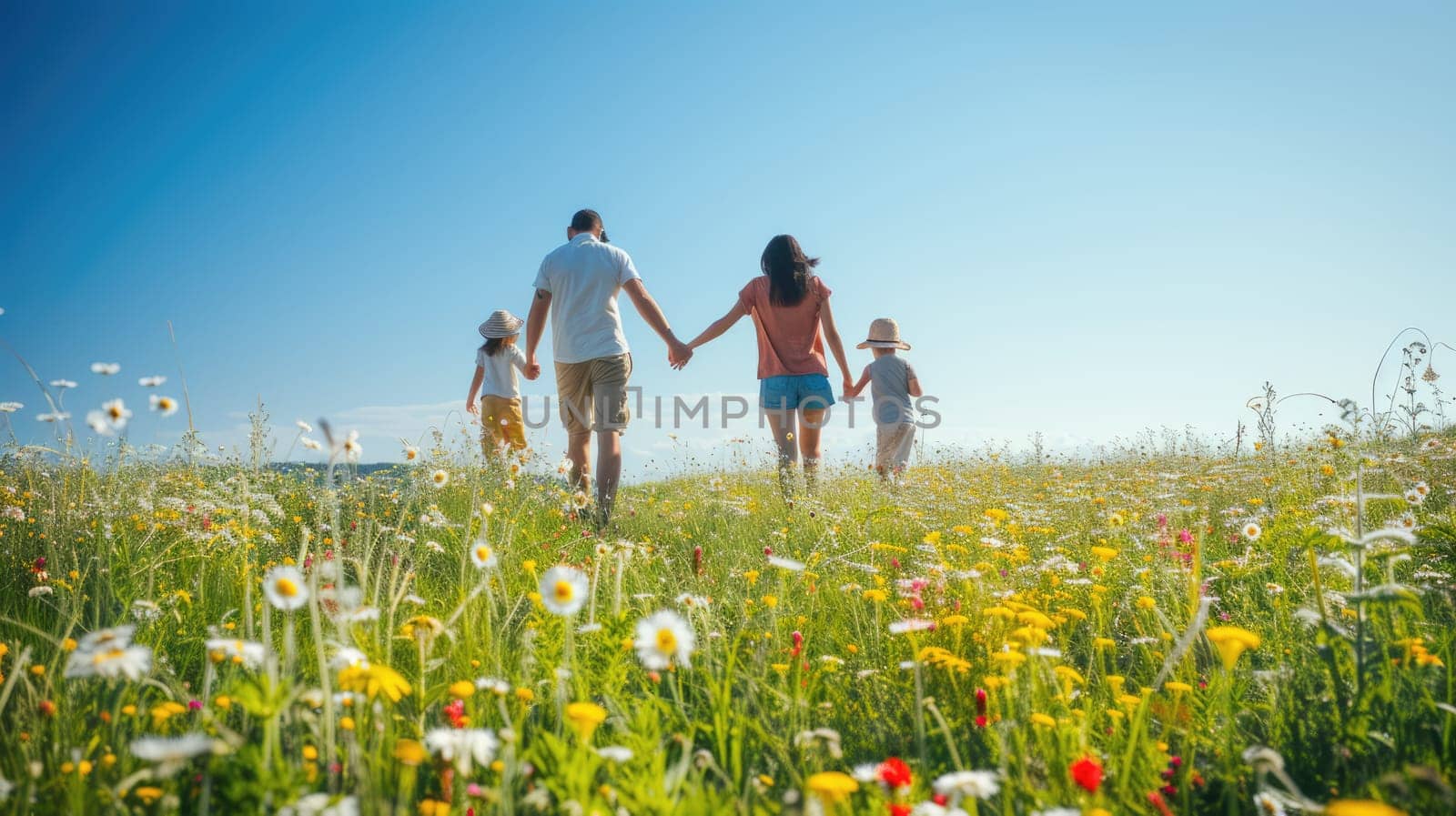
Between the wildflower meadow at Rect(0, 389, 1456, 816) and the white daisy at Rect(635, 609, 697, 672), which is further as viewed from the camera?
the white daisy at Rect(635, 609, 697, 672)

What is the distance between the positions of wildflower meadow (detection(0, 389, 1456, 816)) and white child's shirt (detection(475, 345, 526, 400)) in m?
3.38

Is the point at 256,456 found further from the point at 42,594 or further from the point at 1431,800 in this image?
the point at 1431,800

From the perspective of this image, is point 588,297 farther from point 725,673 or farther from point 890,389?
point 725,673

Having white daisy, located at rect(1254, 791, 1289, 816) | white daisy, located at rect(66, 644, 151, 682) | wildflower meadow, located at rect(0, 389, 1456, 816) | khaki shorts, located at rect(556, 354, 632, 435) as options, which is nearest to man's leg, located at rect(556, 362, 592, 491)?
khaki shorts, located at rect(556, 354, 632, 435)

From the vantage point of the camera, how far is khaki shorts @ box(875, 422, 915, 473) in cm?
736

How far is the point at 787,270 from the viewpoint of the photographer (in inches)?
249

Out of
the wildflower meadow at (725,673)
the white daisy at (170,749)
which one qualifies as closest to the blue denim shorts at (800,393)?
the wildflower meadow at (725,673)

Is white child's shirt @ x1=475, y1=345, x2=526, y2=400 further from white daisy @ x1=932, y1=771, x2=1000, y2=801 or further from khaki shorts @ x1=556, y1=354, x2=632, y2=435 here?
white daisy @ x1=932, y1=771, x2=1000, y2=801

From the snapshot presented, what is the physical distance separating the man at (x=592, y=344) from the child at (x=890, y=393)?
2.70 m

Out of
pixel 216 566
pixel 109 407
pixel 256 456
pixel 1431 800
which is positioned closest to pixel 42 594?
pixel 216 566

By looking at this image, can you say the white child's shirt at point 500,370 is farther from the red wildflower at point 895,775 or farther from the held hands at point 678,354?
the red wildflower at point 895,775

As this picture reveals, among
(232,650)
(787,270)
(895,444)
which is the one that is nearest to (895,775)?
(232,650)

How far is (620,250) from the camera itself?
5570mm

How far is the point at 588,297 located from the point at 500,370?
2198 mm
